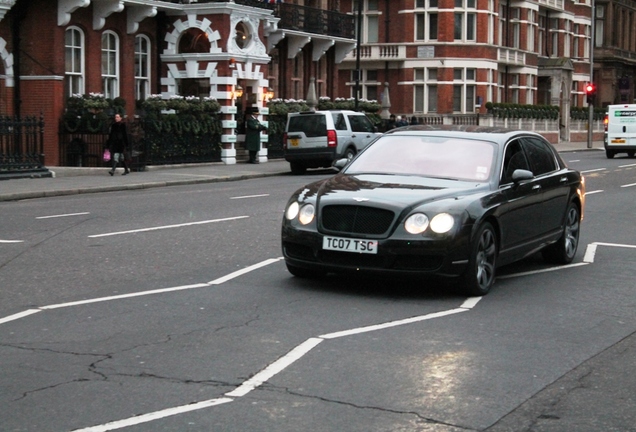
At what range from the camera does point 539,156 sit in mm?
12297

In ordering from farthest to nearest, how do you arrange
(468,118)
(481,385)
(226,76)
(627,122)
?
(468,118)
(627,122)
(226,76)
(481,385)

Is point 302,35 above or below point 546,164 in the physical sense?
above

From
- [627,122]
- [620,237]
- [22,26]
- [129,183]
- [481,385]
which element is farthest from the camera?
[627,122]

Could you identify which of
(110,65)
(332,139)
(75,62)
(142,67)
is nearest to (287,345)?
(332,139)

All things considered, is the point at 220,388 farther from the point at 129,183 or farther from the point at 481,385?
the point at 129,183

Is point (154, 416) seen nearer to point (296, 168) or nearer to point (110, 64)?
point (296, 168)

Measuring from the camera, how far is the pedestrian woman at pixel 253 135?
121 feet

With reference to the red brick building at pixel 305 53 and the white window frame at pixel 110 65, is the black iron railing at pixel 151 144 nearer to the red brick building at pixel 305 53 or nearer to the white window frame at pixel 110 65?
the red brick building at pixel 305 53

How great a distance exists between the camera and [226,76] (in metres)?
36.5

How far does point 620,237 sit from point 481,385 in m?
9.15

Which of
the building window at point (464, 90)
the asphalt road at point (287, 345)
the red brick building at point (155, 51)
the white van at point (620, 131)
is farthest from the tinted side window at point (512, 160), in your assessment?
the building window at point (464, 90)

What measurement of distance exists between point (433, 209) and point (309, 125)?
77.7ft

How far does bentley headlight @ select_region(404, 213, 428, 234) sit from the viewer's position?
382 inches

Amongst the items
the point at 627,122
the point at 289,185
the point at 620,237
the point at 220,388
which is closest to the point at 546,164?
the point at 620,237
